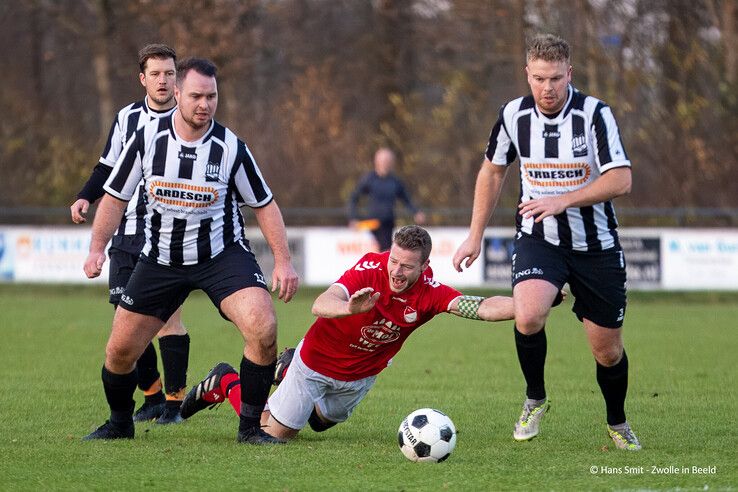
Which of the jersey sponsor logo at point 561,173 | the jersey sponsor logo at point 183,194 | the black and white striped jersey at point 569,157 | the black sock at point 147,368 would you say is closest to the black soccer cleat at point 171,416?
the black sock at point 147,368

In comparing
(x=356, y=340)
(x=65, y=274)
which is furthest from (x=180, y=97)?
(x=65, y=274)

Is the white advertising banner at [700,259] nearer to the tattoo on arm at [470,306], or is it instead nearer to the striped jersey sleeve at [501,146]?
the striped jersey sleeve at [501,146]

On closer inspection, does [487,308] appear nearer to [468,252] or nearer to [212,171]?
[468,252]

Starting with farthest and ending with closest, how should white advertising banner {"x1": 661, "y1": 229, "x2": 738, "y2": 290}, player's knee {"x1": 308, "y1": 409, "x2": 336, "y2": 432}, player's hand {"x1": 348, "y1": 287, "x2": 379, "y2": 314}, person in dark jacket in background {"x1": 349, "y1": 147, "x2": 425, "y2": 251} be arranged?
1. person in dark jacket in background {"x1": 349, "y1": 147, "x2": 425, "y2": 251}
2. white advertising banner {"x1": 661, "y1": 229, "x2": 738, "y2": 290}
3. player's knee {"x1": 308, "y1": 409, "x2": 336, "y2": 432}
4. player's hand {"x1": 348, "y1": 287, "x2": 379, "y2": 314}

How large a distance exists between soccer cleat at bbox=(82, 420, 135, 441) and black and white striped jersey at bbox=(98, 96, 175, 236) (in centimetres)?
144

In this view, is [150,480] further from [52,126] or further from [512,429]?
[52,126]

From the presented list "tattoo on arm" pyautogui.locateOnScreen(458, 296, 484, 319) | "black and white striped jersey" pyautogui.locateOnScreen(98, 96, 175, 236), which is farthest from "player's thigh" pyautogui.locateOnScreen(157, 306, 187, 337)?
"tattoo on arm" pyautogui.locateOnScreen(458, 296, 484, 319)

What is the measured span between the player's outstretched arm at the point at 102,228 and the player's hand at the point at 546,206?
7.46 ft

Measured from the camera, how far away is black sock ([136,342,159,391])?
25.8ft

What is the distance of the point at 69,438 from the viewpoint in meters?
6.86

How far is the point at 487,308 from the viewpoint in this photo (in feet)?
20.6

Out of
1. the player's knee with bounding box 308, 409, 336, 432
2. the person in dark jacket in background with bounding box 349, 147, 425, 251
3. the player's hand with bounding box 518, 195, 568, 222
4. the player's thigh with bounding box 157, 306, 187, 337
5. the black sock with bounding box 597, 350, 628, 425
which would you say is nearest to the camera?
the player's hand with bounding box 518, 195, 568, 222

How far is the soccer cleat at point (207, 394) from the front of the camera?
23.8ft

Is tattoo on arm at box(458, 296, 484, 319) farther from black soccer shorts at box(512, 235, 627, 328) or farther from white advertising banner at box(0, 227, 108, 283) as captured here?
white advertising banner at box(0, 227, 108, 283)
